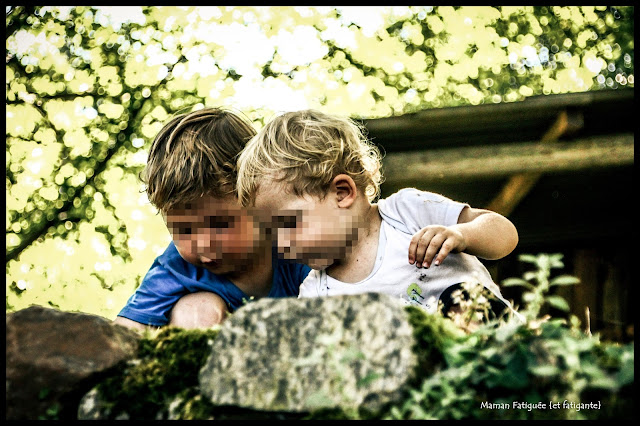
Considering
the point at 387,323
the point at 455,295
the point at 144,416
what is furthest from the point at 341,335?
the point at 455,295

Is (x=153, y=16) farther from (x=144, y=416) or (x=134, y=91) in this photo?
(x=144, y=416)

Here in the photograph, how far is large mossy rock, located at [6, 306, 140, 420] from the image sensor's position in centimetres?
197

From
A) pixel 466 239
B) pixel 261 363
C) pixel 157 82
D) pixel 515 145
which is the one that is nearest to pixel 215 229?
pixel 466 239

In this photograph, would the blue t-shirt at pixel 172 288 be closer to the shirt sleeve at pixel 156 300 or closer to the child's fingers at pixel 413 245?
the shirt sleeve at pixel 156 300

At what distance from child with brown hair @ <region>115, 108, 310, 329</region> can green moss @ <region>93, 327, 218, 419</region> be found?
933 mm

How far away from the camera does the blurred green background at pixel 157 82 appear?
13.7 m

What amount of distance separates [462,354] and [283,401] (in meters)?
0.48

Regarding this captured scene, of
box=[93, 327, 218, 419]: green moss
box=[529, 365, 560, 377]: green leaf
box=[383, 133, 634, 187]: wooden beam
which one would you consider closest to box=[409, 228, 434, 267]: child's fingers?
box=[93, 327, 218, 419]: green moss

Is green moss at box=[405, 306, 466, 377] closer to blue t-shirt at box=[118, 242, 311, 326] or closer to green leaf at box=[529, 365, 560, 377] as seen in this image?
green leaf at box=[529, 365, 560, 377]

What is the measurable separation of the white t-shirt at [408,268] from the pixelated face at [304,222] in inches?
7.7

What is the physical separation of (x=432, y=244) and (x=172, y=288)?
4.57 ft

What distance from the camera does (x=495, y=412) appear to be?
1604 mm

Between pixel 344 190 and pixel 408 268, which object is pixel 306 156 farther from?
pixel 408 268

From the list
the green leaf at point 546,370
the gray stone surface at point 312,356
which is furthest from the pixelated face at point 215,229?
the green leaf at point 546,370
